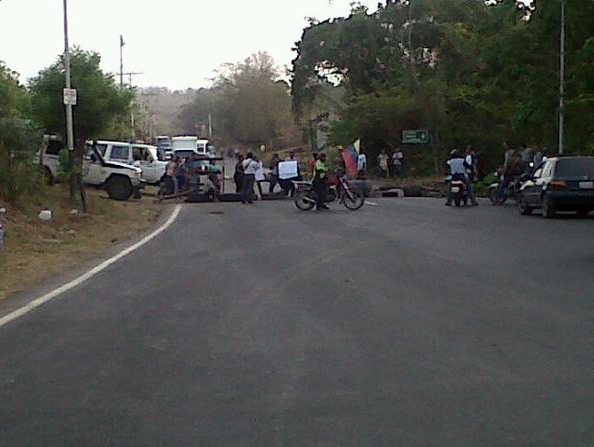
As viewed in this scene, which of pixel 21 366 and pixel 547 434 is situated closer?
pixel 547 434

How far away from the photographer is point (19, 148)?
2408 centimetres

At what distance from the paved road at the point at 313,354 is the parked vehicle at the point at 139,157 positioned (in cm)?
2322

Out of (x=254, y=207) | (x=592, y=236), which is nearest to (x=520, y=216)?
(x=592, y=236)

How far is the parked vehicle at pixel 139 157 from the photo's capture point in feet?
130

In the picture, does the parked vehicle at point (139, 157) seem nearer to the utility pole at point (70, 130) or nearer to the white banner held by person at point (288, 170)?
the white banner held by person at point (288, 170)

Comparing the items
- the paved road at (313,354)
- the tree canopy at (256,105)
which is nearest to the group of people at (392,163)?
the paved road at (313,354)

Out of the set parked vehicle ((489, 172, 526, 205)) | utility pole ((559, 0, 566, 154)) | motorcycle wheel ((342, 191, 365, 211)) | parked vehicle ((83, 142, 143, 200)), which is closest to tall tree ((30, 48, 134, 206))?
parked vehicle ((83, 142, 143, 200))

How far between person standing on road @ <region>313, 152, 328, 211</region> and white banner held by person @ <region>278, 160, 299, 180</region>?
7898mm

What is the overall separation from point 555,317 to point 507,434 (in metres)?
4.44

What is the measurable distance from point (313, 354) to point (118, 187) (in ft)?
88.8

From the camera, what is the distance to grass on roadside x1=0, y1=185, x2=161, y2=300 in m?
16.0

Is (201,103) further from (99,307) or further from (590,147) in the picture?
(99,307)

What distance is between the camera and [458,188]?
30.9m

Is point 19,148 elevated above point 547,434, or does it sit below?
above
